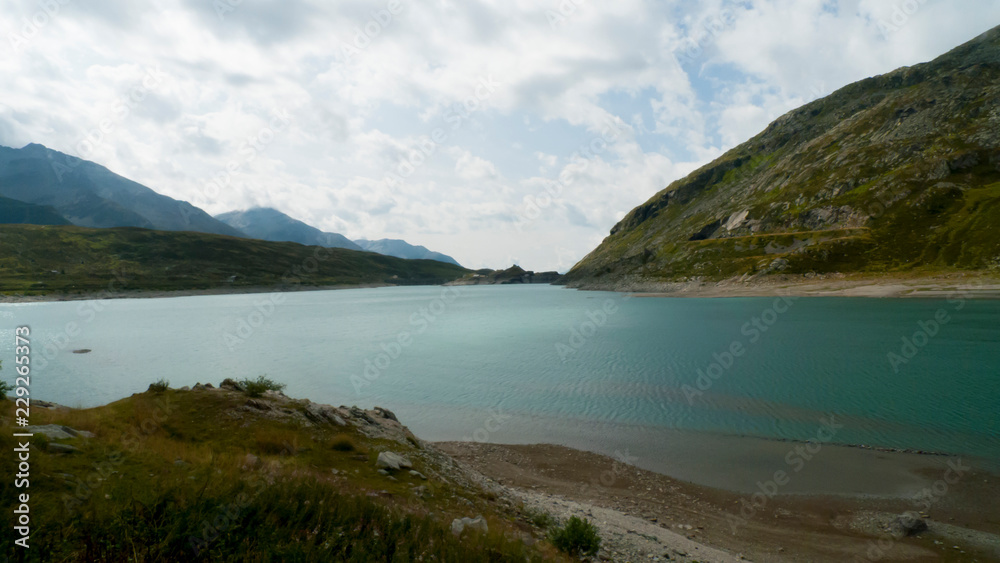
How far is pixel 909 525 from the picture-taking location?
1379cm

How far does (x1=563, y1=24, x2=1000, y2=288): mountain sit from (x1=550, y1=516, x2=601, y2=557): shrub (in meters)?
136

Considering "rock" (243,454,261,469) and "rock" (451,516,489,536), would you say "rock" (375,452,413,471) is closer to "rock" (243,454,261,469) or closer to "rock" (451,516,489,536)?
"rock" (243,454,261,469)

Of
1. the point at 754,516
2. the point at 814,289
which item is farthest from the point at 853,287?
the point at 754,516

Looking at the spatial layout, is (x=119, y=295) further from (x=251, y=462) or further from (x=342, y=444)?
(x=251, y=462)

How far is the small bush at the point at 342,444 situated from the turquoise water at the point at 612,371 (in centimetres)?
1208

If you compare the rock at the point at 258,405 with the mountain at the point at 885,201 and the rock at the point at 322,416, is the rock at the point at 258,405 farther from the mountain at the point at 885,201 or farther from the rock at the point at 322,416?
the mountain at the point at 885,201

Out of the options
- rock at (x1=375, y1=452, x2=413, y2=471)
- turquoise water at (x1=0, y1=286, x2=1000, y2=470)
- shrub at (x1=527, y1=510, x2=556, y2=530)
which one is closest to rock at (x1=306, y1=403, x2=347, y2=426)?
rock at (x1=375, y1=452, x2=413, y2=471)

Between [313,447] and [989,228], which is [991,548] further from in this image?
[989,228]

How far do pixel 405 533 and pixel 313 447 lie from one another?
7.37 m

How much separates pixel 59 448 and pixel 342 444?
6887 mm

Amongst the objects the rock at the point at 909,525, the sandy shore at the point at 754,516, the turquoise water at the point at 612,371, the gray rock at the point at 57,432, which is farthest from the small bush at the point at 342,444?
A: the rock at the point at 909,525

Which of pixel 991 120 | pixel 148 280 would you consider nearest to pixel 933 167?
pixel 991 120

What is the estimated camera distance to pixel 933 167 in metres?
136

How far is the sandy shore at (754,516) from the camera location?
12680mm
